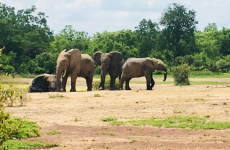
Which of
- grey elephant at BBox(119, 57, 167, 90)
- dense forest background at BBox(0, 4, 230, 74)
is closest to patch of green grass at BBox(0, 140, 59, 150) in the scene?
grey elephant at BBox(119, 57, 167, 90)

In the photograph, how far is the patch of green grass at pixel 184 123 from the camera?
14.4 meters

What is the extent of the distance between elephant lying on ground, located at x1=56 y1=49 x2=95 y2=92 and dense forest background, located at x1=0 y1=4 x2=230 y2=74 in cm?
1958

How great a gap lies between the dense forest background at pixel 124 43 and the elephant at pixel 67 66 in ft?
67.5

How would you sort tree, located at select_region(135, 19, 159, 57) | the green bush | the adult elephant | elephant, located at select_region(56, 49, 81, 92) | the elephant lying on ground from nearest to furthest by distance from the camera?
1. elephant, located at select_region(56, 49, 81, 92)
2. the elephant lying on ground
3. the adult elephant
4. the green bush
5. tree, located at select_region(135, 19, 159, 57)

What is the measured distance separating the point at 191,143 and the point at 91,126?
12.1 feet

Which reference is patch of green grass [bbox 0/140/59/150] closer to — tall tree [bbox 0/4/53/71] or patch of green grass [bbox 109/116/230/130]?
patch of green grass [bbox 109/116/230/130]

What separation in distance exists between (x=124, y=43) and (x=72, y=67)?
3889cm

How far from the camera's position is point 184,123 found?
1511 cm

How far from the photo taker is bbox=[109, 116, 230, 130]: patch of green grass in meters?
14.4

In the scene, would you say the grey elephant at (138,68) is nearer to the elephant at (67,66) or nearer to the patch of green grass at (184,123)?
the elephant at (67,66)

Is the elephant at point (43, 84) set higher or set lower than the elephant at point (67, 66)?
lower

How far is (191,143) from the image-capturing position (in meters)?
12.0

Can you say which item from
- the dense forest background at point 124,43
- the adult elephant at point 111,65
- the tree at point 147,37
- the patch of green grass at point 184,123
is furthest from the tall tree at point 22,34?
the patch of green grass at point 184,123

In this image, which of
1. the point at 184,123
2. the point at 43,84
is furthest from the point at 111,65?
the point at 184,123
